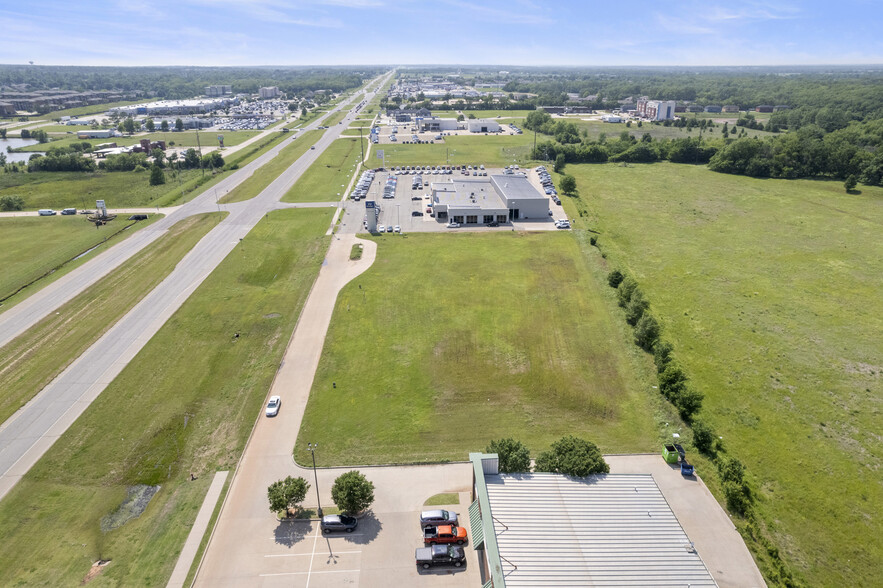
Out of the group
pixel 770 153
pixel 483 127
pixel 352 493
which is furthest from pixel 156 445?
pixel 483 127

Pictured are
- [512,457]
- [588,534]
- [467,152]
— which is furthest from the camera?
[467,152]

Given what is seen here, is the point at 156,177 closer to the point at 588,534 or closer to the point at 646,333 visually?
the point at 646,333

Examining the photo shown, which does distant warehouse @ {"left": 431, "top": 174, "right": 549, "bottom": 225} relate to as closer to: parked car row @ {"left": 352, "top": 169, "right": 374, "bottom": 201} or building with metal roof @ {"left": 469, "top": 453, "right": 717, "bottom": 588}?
parked car row @ {"left": 352, "top": 169, "right": 374, "bottom": 201}

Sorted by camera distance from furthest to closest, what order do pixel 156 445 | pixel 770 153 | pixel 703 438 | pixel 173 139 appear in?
pixel 173 139 → pixel 770 153 → pixel 156 445 → pixel 703 438

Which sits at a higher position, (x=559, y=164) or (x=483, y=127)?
(x=483, y=127)

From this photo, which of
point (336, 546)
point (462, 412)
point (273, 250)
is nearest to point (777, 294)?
point (462, 412)

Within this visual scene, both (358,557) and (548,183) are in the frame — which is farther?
(548,183)
